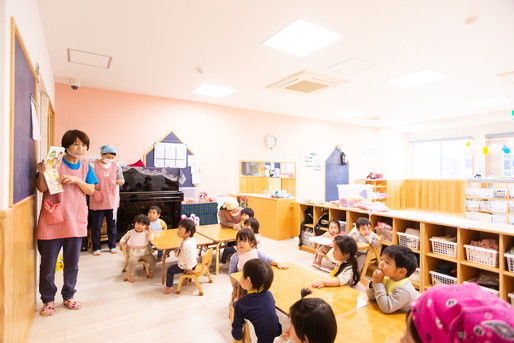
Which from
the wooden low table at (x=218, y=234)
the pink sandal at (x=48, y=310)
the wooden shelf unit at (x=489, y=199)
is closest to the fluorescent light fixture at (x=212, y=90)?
the wooden low table at (x=218, y=234)

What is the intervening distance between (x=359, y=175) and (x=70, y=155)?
8704 mm

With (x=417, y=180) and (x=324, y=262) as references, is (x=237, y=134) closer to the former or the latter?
(x=324, y=262)

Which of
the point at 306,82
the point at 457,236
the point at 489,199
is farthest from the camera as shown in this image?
the point at 489,199

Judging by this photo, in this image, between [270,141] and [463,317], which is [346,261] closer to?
[463,317]

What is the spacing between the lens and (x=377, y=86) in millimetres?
5301

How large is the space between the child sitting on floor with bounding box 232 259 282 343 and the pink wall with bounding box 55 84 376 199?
4832 mm

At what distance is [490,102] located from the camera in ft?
21.0

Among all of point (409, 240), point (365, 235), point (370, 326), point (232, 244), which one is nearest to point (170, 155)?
point (232, 244)

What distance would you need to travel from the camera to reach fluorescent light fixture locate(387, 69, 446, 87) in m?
4.62

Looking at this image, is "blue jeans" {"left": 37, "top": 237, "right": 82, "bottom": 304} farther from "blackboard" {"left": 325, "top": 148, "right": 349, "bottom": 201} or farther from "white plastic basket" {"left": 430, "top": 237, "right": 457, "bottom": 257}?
"blackboard" {"left": 325, "top": 148, "right": 349, "bottom": 201}

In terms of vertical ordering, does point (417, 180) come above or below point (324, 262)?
above

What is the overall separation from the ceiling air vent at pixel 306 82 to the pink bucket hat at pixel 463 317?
4266 mm

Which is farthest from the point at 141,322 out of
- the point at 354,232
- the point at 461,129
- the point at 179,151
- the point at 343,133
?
the point at 461,129

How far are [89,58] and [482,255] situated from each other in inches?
211
